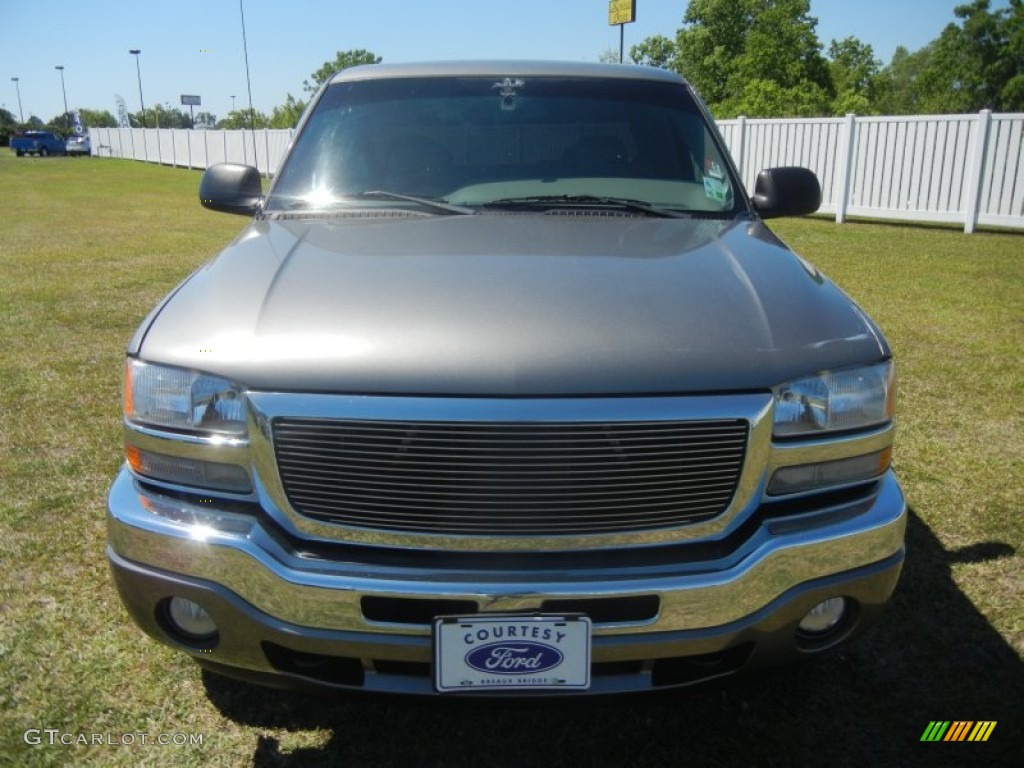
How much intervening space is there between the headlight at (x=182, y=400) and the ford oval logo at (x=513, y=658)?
2.35 feet

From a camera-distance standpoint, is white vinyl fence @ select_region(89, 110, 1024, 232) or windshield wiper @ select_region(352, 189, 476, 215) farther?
white vinyl fence @ select_region(89, 110, 1024, 232)

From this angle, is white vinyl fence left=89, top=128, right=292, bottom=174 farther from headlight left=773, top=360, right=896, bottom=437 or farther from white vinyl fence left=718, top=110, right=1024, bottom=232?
headlight left=773, top=360, right=896, bottom=437

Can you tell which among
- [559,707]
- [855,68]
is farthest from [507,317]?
[855,68]

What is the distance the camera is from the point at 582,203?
287cm

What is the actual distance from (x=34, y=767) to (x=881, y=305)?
306 inches

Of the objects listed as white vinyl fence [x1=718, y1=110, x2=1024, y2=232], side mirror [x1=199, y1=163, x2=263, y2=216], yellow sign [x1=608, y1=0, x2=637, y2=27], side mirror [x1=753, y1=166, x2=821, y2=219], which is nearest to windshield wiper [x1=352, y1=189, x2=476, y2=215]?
side mirror [x1=199, y1=163, x2=263, y2=216]

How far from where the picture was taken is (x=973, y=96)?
193 feet

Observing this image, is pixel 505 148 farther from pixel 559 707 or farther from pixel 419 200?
pixel 559 707

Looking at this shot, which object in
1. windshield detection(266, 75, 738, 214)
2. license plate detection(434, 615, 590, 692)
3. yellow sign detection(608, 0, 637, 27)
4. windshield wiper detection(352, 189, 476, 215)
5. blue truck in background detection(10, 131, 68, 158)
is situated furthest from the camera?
blue truck in background detection(10, 131, 68, 158)

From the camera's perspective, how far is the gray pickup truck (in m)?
1.76

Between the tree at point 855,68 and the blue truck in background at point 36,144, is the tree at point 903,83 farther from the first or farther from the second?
the blue truck in background at point 36,144

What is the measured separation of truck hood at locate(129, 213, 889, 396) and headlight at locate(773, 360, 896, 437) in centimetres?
4

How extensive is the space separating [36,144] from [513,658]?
69.8m

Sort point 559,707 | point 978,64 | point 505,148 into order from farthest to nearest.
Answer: point 978,64 → point 505,148 → point 559,707
